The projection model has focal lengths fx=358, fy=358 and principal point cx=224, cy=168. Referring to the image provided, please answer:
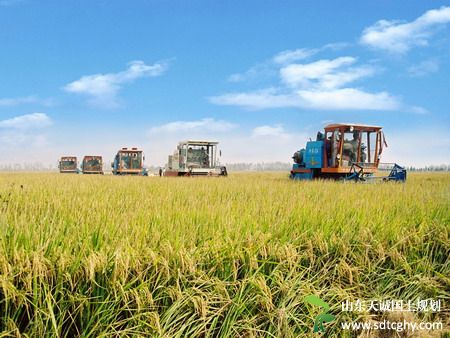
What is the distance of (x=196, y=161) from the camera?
17.4 m

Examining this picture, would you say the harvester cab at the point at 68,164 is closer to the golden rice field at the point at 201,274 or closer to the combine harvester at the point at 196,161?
the combine harvester at the point at 196,161

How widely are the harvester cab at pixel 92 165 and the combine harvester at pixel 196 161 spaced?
1381 cm

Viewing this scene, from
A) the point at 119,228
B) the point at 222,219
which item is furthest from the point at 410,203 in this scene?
the point at 119,228

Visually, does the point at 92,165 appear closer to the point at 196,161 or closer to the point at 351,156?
the point at 196,161

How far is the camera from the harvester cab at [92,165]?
29.2m

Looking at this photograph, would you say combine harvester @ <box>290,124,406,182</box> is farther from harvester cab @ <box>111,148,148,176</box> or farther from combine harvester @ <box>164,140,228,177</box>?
harvester cab @ <box>111,148,148,176</box>

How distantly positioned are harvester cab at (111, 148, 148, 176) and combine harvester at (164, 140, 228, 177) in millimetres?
7398

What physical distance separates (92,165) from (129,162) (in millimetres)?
6232

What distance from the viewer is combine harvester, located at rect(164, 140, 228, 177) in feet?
54.3

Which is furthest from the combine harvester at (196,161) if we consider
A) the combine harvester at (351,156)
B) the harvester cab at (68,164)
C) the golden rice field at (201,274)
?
the harvester cab at (68,164)

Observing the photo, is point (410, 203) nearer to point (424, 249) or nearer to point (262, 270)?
point (424, 249)

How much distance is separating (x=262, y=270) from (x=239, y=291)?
291 millimetres

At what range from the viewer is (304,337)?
7.52 ft

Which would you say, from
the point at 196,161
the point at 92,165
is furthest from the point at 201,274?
the point at 92,165
